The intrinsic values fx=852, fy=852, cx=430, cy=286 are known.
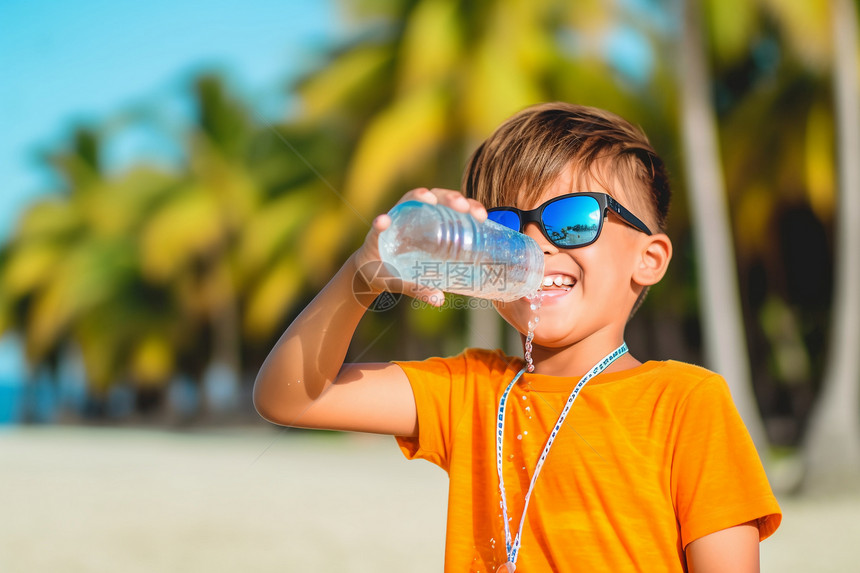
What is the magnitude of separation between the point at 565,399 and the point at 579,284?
264 mm

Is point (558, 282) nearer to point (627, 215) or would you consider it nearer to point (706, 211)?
point (627, 215)

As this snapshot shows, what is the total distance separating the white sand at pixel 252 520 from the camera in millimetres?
6520

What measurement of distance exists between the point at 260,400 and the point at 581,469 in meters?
Answer: 0.72

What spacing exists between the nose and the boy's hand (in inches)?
9.4

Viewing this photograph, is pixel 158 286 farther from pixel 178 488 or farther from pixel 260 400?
pixel 260 400

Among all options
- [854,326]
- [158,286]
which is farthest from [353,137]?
[158,286]

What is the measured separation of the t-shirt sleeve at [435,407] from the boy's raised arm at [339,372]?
30 millimetres

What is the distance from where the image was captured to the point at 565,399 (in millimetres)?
1870

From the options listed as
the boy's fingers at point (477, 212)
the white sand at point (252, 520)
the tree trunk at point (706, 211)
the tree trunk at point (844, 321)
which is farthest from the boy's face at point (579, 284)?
the tree trunk at point (844, 321)

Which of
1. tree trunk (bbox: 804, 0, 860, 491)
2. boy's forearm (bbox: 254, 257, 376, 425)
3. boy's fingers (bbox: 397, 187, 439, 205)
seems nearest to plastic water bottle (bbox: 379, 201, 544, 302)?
boy's fingers (bbox: 397, 187, 439, 205)

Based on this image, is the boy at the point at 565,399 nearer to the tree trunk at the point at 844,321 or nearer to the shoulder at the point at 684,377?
the shoulder at the point at 684,377

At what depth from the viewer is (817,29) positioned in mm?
9812

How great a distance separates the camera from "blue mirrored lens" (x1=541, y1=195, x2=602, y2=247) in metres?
1.89

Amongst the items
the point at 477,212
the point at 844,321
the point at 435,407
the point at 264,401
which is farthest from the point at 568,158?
the point at 844,321
